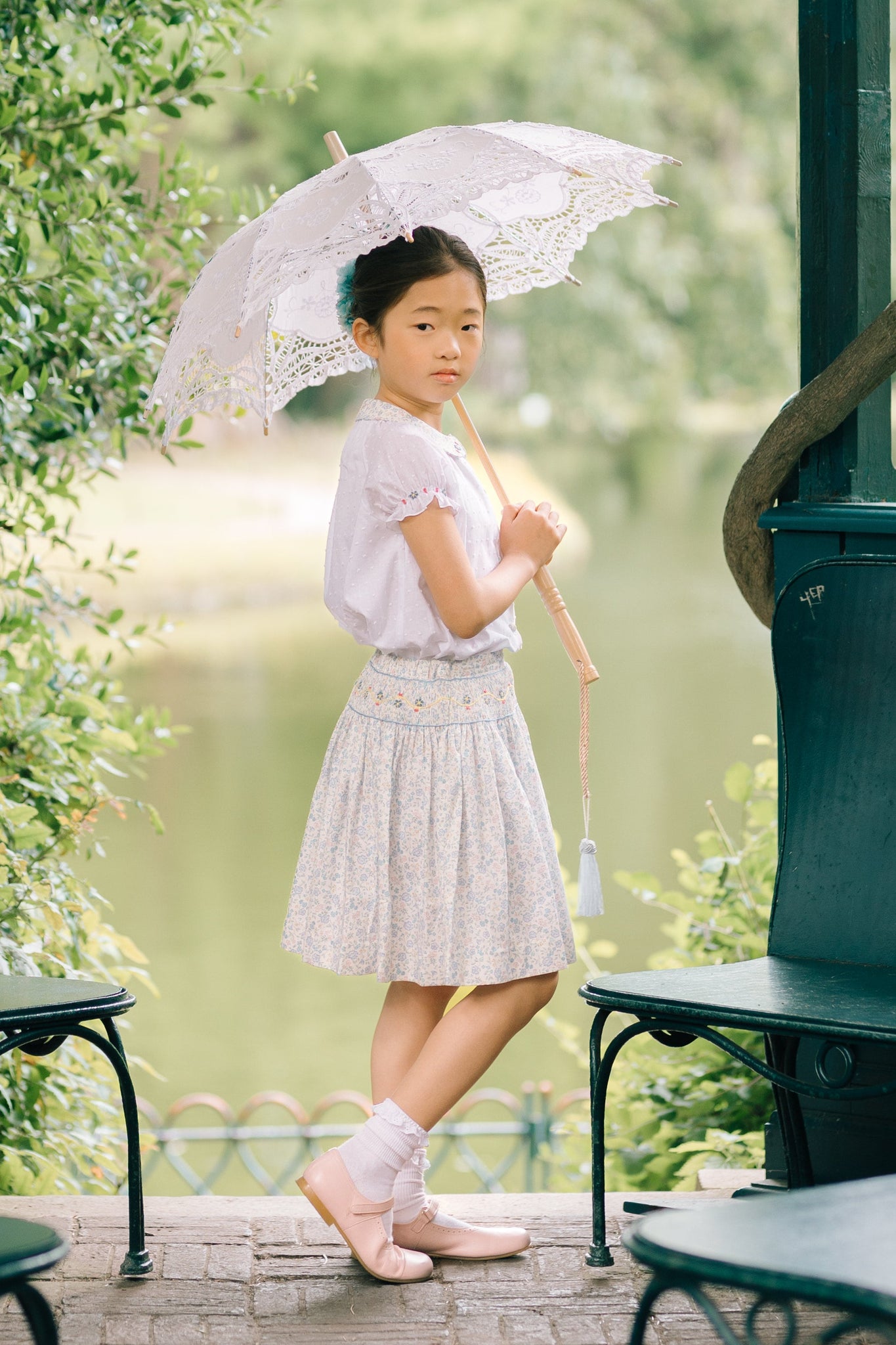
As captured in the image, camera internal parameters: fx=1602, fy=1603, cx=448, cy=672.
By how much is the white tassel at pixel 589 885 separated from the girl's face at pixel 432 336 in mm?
720

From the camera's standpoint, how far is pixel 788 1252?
4.81 feet

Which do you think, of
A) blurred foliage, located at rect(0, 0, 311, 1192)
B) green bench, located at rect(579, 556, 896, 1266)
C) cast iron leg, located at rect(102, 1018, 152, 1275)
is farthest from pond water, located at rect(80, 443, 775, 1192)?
green bench, located at rect(579, 556, 896, 1266)

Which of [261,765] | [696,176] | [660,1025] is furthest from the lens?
[696,176]

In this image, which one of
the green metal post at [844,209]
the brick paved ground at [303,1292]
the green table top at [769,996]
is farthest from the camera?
the green metal post at [844,209]

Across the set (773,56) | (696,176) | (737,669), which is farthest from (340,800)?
(773,56)

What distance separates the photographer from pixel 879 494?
272 cm

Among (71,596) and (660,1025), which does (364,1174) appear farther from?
(71,596)

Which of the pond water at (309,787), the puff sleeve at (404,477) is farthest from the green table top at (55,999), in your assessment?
the pond water at (309,787)

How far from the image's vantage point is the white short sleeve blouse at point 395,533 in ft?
7.64

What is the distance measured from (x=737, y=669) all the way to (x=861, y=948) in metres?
10.7

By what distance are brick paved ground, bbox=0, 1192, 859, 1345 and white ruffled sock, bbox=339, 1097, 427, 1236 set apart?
16cm

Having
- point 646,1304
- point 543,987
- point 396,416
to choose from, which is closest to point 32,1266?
point 646,1304

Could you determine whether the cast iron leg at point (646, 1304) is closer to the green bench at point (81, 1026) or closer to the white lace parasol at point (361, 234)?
the green bench at point (81, 1026)

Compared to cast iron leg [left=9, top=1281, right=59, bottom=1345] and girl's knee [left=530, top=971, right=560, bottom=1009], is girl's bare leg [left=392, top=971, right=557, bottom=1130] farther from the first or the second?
cast iron leg [left=9, top=1281, right=59, bottom=1345]
